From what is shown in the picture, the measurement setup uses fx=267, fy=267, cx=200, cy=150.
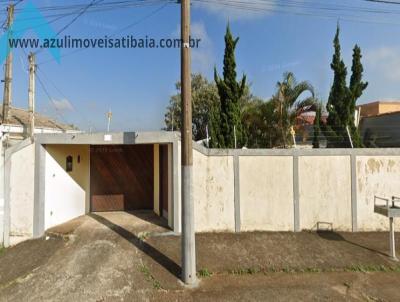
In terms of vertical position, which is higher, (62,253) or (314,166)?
(314,166)

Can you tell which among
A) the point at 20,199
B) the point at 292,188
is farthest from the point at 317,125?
the point at 20,199

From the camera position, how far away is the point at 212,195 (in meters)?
6.95

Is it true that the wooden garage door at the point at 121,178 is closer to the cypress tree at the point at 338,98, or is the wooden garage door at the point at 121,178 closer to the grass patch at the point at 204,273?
the grass patch at the point at 204,273

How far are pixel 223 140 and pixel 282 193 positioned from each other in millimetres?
3765

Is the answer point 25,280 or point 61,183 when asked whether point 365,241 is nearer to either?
point 25,280

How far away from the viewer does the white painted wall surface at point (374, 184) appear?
724 centimetres

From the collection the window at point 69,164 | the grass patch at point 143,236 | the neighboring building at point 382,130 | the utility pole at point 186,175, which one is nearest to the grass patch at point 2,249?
the window at point 69,164

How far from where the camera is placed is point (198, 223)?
273 inches

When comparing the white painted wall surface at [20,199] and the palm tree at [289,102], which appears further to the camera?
the palm tree at [289,102]

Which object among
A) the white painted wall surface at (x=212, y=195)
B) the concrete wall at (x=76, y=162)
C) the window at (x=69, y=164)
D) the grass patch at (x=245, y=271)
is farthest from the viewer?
the window at (x=69, y=164)

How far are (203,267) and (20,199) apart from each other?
4.91m

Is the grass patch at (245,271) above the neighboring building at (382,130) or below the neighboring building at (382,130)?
below

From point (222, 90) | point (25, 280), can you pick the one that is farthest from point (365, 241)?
point (25, 280)

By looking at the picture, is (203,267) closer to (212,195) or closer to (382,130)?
(212,195)
